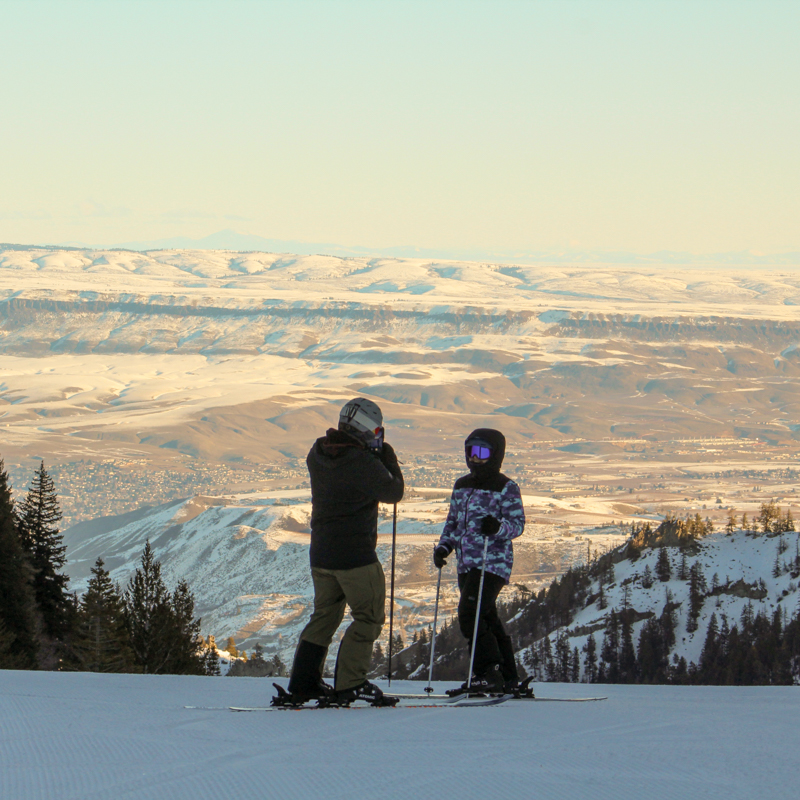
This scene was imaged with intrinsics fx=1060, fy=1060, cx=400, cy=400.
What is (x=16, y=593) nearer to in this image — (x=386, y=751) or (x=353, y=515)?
(x=353, y=515)

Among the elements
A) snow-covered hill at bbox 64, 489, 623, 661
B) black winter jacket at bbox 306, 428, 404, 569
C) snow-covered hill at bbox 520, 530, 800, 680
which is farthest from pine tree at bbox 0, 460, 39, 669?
snow-covered hill at bbox 64, 489, 623, 661

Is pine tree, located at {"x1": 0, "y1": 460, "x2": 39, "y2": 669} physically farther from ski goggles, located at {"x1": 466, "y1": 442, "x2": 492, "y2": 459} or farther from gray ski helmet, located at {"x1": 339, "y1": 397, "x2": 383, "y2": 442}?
gray ski helmet, located at {"x1": 339, "y1": 397, "x2": 383, "y2": 442}

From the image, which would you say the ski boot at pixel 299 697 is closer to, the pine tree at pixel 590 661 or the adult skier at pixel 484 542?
the adult skier at pixel 484 542

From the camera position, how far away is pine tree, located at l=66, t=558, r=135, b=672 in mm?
22828

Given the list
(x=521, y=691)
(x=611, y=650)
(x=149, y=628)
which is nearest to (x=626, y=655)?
(x=611, y=650)

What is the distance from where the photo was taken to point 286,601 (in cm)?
15450

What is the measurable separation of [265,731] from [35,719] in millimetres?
1497

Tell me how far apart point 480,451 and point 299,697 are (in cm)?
236

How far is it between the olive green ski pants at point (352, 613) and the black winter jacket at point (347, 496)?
102 millimetres

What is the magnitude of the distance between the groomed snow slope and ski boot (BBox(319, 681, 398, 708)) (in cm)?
20

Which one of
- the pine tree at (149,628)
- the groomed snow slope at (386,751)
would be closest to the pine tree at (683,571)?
the pine tree at (149,628)

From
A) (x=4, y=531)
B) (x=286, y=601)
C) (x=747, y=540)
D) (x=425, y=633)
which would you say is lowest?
(x=286, y=601)

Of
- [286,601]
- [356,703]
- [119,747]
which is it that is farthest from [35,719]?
[286,601]

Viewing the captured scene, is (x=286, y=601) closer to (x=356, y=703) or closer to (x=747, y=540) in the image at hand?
(x=747, y=540)
